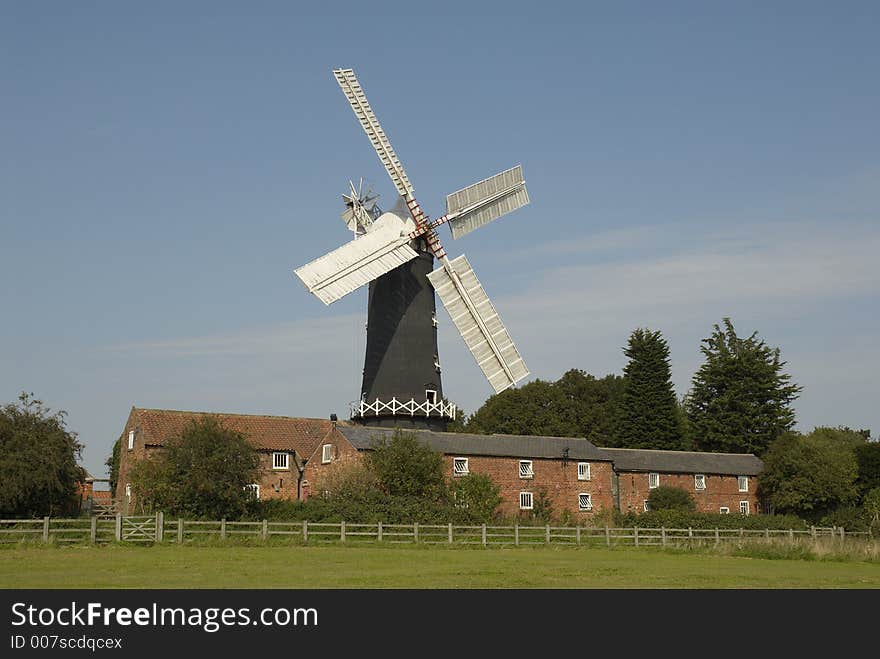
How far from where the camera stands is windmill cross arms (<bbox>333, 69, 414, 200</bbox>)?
179 feet

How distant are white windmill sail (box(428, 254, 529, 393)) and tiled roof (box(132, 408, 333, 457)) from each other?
9.20 meters

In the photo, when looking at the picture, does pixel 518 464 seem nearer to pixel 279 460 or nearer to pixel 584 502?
pixel 584 502

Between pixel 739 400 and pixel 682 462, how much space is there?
18634 mm

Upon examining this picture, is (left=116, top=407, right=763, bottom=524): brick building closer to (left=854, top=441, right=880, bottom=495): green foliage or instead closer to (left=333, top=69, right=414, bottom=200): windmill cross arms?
(left=854, top=441, right=880, bottom=495): green foliage

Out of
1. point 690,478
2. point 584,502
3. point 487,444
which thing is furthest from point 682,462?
point 487,444

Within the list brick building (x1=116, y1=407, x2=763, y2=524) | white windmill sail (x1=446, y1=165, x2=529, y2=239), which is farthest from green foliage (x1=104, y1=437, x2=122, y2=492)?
white windmill sail (x1=446, y1=165, x2=529, y2=239)

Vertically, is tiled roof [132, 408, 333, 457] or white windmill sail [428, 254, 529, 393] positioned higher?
white windmill sail [428, 254, 529, 393]

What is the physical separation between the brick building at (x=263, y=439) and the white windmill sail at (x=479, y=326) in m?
9.33

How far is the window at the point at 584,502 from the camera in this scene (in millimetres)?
55906
